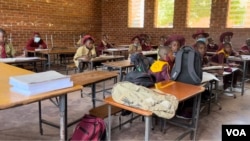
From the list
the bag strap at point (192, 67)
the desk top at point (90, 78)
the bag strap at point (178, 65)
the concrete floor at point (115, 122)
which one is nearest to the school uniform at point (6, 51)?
the concrete floor at point (115, 122)

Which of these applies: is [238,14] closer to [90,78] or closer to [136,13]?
[136,13]

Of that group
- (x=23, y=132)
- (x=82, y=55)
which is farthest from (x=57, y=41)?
(x=23, y=132)

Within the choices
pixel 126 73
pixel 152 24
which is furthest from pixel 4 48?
pixel 152 24

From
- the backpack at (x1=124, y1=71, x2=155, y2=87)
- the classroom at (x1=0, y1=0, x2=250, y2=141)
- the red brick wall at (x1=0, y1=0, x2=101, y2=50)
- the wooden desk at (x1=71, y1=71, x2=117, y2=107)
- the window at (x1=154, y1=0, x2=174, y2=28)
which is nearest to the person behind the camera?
the classroom at (x1=0, y1=0, x2=250, y2=141)

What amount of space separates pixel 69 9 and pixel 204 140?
22.3 feet

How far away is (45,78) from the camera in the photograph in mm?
1637

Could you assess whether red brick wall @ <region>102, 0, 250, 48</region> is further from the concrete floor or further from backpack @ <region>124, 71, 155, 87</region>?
backpack @ <region>124, 71, 155, 87</region>

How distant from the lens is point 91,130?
2232 mm

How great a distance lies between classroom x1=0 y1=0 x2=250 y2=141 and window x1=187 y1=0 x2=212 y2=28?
30mm

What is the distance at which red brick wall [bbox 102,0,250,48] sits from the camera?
6711 mm

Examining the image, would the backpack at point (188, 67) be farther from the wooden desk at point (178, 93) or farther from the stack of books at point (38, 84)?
the stack of books at point (38, 84)

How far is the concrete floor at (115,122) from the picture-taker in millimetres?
2693

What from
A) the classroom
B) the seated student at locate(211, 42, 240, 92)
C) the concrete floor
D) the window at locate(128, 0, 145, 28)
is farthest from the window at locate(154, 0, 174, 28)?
the concrete floor

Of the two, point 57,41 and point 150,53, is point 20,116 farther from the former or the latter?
point 57,41
